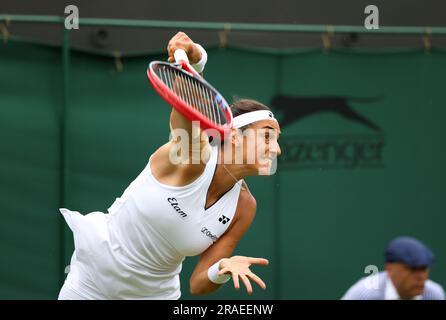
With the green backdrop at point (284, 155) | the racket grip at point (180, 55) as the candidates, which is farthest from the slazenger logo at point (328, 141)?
the racket grip at point (180, 55)

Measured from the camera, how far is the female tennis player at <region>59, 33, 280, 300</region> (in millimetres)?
3863

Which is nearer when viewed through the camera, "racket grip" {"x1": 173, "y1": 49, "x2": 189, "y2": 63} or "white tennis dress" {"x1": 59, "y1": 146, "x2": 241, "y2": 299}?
"racket grip" {"x1": 173, "y1": 49, "x2": 189, "y2": 63}

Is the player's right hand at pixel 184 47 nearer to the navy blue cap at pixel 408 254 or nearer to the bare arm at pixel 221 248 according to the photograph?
the bare arm at pixel 221 248

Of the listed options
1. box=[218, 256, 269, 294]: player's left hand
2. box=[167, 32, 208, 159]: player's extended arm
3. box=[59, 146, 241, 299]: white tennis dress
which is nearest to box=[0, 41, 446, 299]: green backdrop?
box=[59, 146, 241, 299]: white tennis dress

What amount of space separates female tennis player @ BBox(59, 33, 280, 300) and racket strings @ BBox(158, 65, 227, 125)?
171mm

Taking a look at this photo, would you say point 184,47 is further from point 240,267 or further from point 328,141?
point 328,141

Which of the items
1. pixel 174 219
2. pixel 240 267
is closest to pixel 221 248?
pixel 174 219

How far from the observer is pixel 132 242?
13.1 feet

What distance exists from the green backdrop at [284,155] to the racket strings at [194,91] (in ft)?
7.18

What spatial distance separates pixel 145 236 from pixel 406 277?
3.66 feet

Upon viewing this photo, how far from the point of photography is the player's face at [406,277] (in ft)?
11.8

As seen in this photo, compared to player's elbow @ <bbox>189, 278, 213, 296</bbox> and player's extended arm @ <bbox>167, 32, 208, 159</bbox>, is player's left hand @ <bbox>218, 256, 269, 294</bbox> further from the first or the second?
player's extended arm @ <bbox>167, 32, 208, 159</bbox>

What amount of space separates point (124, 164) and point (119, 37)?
841mm

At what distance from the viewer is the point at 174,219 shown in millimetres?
3883
